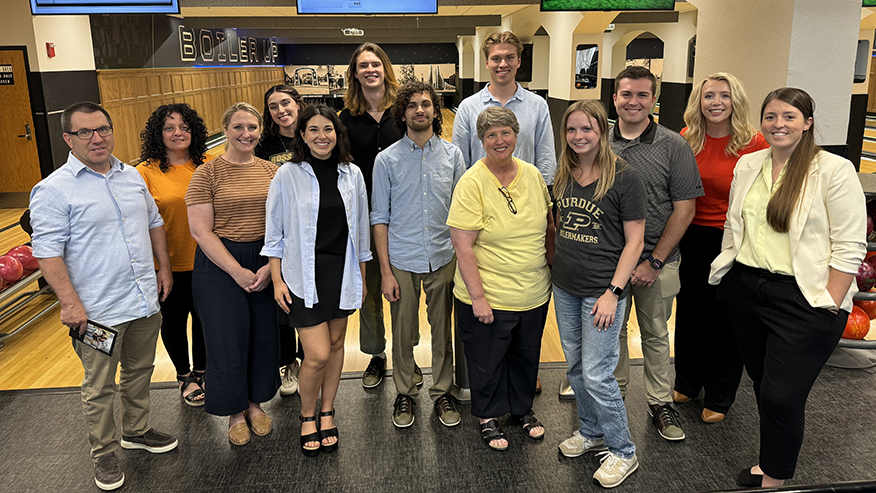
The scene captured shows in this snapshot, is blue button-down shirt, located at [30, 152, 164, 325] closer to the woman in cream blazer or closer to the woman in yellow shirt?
the woman in yellow shirt

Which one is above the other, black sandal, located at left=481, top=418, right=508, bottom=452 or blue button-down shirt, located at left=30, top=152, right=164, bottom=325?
blue button-down shirt, located at left=30, top=152, right=164, bottom=325

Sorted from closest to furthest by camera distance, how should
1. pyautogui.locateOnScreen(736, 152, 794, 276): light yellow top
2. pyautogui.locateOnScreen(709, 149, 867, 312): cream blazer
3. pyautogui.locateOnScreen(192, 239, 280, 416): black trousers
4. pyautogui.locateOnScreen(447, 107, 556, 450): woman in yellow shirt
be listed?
pyautogui.locateOnScreen(709, 149, 867, 312): cream blazer, pyautogui.locateOnScreen(736, 152, 794, 276): light yellow top, pyautogui.locateOnScreen(447, 107, 556, 450): woman in yellow shirt, pyautogui.locateOnScreen(192, 239, 280, 416): black trousers

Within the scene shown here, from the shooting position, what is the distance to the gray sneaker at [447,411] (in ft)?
9.27

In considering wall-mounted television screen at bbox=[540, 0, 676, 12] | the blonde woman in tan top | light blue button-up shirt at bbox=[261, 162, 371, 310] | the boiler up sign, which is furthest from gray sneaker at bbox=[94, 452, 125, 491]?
the boiler up sign

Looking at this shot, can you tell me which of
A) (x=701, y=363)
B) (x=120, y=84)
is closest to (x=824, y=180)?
(x=701, y=363)

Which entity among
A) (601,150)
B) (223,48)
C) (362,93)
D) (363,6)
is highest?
(223,48)

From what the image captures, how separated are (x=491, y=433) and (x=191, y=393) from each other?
155cm

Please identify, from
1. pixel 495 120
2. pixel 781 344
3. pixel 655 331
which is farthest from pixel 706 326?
pixel 495 120

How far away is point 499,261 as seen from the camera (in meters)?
2.39

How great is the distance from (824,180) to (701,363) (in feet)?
3.96

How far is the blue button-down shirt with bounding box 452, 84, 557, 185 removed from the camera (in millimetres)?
2834

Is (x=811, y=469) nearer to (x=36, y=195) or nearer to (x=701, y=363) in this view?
(x=701, y=363)

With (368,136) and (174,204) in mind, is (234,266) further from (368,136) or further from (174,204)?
(368,136)

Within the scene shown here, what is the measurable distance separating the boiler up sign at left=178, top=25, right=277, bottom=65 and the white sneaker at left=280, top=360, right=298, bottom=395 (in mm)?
11565
